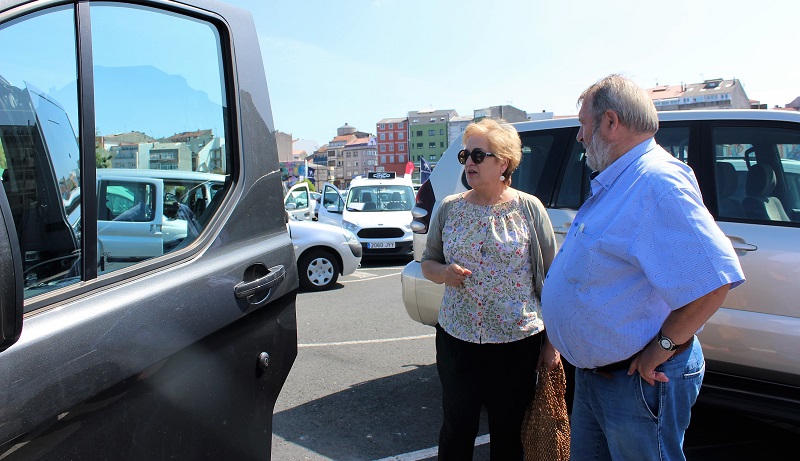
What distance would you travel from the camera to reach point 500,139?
2521 mm

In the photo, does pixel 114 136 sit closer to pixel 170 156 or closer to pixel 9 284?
pixel 170 156

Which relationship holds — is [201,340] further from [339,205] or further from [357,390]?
[339,205]

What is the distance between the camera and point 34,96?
4.79ft

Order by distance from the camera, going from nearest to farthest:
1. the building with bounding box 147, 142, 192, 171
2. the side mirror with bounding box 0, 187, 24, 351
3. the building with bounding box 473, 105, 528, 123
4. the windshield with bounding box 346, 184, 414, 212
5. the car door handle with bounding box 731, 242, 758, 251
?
the side mirror with bounding box 0, 187, 24, 351, the building with bounding box 147, 142, 192, 171, the car door handle with bounding box 731, 242, 758, 251, the building with bounding box 473, 105, 528, 123, the windshield with bounding box 346, 184, 414, 212

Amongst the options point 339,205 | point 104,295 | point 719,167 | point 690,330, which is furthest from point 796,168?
point 339,205

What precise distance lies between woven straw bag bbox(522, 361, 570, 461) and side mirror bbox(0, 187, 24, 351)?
1.94 m

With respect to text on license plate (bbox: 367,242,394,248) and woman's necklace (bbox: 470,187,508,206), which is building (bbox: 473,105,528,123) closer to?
woman's necklace (bbox: 470,187,508,206)

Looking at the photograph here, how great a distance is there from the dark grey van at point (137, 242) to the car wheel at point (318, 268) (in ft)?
21.5

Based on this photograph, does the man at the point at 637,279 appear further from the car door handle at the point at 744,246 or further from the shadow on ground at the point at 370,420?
the shadow on ground at the point at 370,420

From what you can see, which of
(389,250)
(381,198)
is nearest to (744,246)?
(389,250)

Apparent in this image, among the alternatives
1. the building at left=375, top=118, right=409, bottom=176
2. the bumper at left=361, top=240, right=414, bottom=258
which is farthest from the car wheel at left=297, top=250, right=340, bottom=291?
the building at left=375, top=118, right=409, bottom=176

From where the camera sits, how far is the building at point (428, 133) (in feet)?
419

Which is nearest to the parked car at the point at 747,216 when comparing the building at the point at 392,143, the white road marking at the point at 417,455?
the white road marking at the point at 417,455

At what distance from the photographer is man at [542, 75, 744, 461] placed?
5.41ft
